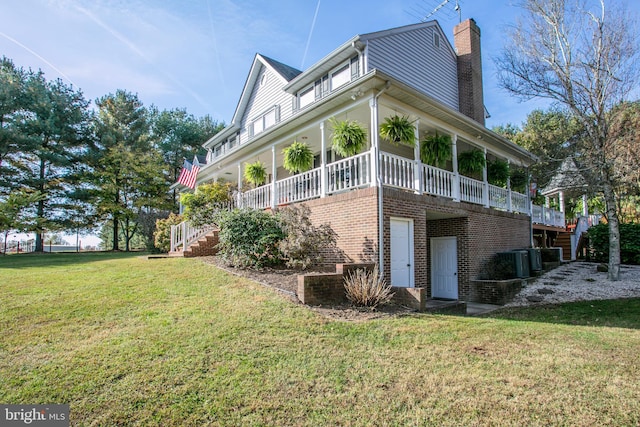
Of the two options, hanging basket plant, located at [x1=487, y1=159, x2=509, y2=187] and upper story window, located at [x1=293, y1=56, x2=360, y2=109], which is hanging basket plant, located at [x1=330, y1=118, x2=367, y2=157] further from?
hanging basket plant, located at [x1=487, y1=159, x2=509, y2=187]

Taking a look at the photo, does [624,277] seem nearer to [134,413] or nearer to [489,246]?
[489,246]

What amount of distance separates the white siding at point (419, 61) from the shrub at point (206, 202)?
765 centimetres

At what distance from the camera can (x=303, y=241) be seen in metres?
8.31

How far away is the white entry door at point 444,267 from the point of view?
1066 cm

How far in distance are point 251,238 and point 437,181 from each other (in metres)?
5.61

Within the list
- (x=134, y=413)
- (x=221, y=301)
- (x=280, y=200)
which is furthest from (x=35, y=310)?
(x=280, y=200)

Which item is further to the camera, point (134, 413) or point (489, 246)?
point (489, 246)

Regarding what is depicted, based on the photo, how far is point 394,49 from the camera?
13.2 meters

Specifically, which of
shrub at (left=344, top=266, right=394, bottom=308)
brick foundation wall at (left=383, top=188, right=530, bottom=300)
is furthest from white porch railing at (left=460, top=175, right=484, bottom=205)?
shrub at (left=344, top=266, right=394, bottom=308)

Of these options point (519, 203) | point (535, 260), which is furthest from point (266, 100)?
point (535, 260)

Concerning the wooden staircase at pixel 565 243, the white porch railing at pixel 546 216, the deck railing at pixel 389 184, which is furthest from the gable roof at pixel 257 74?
the wooden staircase at pixel 565 243

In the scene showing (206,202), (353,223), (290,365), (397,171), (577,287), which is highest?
(397,171)

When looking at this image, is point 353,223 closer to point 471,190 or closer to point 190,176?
point 471,190

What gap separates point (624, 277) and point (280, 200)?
11721 mm
